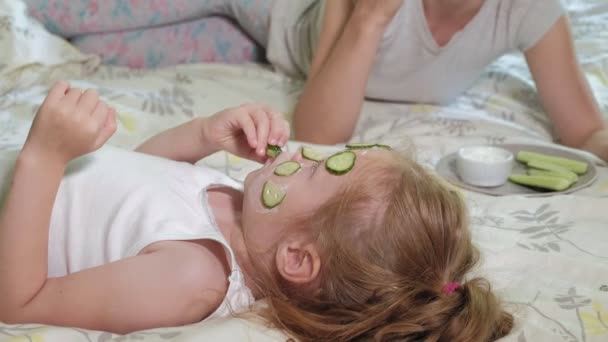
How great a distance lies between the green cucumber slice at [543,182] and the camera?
49.0 inches

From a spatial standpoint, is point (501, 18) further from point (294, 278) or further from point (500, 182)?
point (294, 278)

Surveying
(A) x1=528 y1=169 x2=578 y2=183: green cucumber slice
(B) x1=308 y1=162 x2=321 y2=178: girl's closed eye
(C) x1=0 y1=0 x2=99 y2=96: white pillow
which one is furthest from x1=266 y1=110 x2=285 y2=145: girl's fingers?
(C) x1=0 y1=0 x2=99 y2=96: white pillow

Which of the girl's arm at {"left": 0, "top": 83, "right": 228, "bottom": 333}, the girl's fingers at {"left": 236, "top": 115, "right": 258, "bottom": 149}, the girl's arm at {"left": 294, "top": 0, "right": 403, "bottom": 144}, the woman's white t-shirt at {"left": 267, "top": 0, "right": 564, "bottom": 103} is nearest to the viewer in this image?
the girl's arm at {"left": 0, "top": 83, "right": 228, "bottom": 333}

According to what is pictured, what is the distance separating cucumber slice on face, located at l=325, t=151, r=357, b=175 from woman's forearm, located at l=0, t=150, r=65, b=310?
1.15ft

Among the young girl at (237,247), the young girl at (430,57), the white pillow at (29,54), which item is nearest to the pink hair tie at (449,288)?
the young girl at (237,247)

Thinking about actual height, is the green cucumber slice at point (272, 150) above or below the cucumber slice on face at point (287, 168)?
below

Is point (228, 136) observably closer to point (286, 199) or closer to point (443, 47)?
point (286, 199)

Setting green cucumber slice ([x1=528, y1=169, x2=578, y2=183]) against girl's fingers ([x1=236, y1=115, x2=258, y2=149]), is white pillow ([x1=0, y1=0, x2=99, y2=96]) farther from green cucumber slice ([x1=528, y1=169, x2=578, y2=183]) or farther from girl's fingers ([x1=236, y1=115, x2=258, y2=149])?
green cucumber slice ([x1=528, y1=169, x2=578, y2=183])

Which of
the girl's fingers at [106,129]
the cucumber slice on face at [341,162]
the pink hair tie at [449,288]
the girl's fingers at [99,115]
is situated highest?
the girl's fingers at [99,115]

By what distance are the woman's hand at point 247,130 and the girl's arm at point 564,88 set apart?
2.63 ft

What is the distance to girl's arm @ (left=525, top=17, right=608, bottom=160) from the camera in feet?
5.11

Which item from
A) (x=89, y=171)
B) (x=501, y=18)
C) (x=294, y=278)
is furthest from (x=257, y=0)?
(x=294, y=278)

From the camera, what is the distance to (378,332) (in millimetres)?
806

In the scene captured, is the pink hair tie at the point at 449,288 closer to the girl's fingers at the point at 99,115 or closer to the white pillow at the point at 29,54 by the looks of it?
the girl's fingers at the point at 99,115
